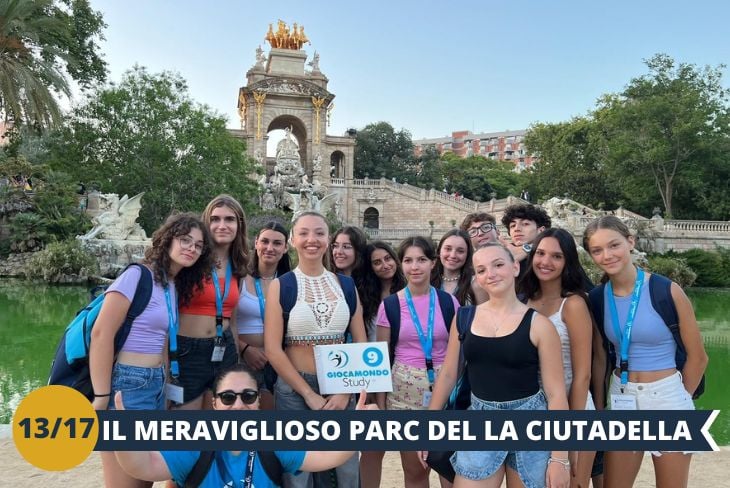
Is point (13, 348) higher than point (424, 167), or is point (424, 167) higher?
point (424, 167)

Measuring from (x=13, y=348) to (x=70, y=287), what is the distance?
902 cm

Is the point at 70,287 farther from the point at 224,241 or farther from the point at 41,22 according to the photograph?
the point at 224,241

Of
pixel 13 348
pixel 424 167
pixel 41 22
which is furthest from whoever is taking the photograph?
pixel 424 167

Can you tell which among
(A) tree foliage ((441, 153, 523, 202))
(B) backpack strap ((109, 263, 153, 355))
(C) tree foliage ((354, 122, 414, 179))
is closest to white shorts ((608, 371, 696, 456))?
(B) backpack strap ((109, 263, 153, 355))

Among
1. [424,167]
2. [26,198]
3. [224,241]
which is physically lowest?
[224,241]

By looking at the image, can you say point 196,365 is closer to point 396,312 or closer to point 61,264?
point 396,312

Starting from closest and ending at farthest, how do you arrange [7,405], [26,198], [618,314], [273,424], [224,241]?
[273,424] → [618,314] → [224,241] → [7,405] → [26,198]

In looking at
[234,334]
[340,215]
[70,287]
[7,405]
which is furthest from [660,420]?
[340,215]

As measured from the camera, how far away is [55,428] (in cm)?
221

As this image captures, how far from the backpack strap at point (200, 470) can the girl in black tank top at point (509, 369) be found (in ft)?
3.31

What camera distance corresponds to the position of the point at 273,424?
221cm

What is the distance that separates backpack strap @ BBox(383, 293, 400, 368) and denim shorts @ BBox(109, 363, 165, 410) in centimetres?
113

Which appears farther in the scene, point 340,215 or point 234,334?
point 340,215

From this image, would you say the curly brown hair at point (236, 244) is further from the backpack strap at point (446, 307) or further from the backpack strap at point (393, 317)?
the backpack strap at point (446, 307)
